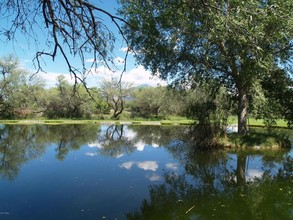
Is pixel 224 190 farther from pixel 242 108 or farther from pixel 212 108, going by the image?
pixel 242 108

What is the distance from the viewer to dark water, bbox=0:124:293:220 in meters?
8.24

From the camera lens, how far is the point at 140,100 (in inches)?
2685

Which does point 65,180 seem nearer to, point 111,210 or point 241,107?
point 111,210

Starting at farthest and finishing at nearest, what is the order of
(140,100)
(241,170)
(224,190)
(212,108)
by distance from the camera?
1. (140,100)
2. (212,108)
3. (241,170)
4. (224,190)

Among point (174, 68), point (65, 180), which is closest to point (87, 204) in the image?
point (65, 180)

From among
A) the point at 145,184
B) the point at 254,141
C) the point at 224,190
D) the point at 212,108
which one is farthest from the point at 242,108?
the point at 145,184

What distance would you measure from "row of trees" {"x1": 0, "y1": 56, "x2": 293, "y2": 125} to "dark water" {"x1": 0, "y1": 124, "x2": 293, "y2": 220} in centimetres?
360

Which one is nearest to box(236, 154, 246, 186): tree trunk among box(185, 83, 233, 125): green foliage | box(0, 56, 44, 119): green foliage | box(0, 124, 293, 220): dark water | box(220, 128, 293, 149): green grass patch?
box(0, 124, 293, 220): dark water

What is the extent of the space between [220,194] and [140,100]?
58.6m

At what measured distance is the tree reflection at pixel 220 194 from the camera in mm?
8047

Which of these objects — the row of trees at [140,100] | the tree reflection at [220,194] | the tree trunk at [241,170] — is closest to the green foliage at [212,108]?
the row of trees at [140,100]

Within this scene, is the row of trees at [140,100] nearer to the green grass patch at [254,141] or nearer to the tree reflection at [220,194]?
the green grass patch at [254,141]

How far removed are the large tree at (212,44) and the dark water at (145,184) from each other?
13.2 feet

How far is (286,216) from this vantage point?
785 cm
